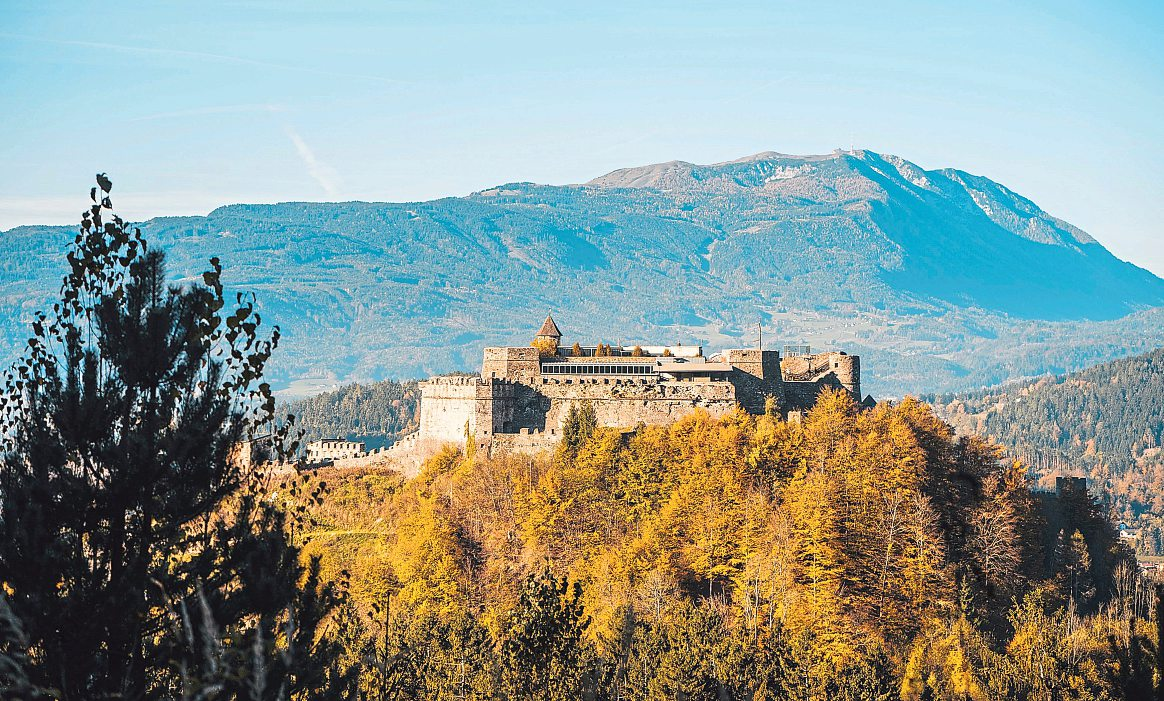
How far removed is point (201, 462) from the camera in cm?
2225

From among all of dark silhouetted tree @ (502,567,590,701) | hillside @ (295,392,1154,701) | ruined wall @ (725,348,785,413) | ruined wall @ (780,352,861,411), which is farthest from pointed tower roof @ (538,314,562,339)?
dark silhouetted tree @ (502,567,590,701)

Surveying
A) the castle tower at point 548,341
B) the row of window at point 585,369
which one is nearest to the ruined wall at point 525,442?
the row of window at point 585,369

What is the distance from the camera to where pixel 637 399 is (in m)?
82.5

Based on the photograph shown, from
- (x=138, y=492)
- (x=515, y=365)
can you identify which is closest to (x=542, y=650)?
(x=138, y=492)

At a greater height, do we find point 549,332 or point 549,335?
point 549,332

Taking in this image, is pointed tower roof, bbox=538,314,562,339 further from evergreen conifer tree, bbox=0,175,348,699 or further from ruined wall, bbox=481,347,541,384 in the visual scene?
evergreen conifer tree, bbox=0,175,348,699

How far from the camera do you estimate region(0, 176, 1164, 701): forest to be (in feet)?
68.8

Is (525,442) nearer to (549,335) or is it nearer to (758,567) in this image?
(549,335)

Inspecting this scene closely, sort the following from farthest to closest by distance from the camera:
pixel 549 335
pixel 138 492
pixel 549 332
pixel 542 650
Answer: pixel 549 332, pixel 549 335, pixel 542 650, pixel 138 492

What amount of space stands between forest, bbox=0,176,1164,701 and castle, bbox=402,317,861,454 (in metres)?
1.88

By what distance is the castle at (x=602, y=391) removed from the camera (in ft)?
269

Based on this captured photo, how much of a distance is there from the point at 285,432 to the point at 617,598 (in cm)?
4531

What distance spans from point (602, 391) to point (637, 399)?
228 centimetres

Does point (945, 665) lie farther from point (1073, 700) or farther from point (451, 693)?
point (451, 693)
